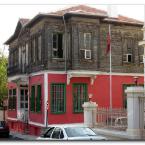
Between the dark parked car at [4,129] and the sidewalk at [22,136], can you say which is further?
the dark parked car at [4,129]

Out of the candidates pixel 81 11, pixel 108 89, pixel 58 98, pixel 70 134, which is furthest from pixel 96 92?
pixel 70 134

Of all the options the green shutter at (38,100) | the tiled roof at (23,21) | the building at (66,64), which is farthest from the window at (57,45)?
the tiled roof at (23,21)

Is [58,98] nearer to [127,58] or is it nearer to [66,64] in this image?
[66,64]

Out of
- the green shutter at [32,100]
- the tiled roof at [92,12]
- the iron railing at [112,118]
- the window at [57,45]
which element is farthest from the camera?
the window at [57,45]

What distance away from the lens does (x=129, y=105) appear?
13.6 metres

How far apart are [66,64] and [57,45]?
650 mm

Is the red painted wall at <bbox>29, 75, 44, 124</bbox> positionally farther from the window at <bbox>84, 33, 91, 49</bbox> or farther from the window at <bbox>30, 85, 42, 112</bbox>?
the window at <bbox>84, 33, 91, 49</bbox>

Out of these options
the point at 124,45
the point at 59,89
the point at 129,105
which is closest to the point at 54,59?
the point at 59,89

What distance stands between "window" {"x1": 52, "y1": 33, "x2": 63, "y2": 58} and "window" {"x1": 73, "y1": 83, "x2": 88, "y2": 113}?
1.11 m

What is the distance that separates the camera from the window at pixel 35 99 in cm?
1628

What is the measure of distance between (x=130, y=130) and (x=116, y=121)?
3.68ft

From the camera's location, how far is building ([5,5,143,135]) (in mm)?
16000

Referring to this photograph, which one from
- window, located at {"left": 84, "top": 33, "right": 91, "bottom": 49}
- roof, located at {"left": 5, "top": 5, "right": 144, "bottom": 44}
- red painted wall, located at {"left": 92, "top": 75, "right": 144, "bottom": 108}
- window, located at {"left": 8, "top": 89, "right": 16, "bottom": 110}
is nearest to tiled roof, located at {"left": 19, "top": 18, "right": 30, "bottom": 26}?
roof, located at {"left": 5, "top": 5, "right": 144, "bottom": 44}

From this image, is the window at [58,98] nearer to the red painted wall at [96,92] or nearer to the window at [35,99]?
the red painted wall at [96,92]
